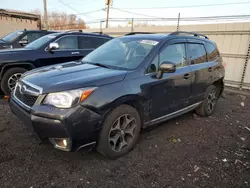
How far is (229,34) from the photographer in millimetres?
7754

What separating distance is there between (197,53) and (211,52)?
638 mm

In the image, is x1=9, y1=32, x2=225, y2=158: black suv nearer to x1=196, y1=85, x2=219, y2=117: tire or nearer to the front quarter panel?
the front quarter panel

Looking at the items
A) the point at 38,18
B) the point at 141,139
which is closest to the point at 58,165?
the point at 141,139

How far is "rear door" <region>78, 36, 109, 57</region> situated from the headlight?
4.00 metres

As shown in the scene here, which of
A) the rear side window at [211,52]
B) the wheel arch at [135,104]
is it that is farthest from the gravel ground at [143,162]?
the rear side window at [211,52]

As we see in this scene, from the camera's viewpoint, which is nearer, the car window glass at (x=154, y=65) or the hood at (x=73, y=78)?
the hood at (x=73, y=78)

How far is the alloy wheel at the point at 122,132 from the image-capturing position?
2705 millimetres

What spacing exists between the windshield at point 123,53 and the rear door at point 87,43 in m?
2.47

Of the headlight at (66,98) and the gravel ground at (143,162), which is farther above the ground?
the headlight at (66,98)

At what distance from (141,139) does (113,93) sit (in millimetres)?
1275

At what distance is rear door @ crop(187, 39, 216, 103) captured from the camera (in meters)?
3.80

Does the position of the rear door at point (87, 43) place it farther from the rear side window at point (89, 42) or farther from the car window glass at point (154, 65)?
the car window glass at point (154, 65)

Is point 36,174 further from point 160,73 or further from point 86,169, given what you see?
point 160,73

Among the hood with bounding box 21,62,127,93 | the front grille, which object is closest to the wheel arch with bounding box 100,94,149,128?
the hood with bounding box 21,62,127,93
